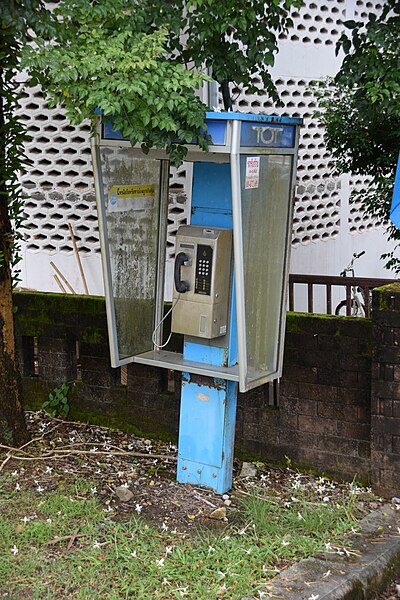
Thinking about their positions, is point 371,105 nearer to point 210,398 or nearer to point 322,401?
point 322,401

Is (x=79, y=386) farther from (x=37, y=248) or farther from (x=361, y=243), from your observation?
(x=361, y=243)

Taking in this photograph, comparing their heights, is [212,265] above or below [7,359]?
above

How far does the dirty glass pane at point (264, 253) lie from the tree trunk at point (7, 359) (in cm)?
175

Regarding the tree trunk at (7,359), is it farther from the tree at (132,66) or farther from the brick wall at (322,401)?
the brick wall at (322,401)

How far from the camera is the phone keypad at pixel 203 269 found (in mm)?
5348

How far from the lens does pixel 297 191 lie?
10.3m

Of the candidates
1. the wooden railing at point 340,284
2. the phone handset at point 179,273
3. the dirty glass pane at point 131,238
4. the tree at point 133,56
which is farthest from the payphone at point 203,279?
the wooden railing at point 340,284

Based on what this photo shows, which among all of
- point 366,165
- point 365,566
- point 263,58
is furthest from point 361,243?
point 365,566

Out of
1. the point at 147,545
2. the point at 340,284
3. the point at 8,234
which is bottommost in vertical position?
the point at 147,545

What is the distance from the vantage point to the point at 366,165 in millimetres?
7836

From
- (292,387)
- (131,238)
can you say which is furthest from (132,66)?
(292,387)

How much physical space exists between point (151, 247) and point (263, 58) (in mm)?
1450

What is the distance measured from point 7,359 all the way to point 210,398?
150 cm

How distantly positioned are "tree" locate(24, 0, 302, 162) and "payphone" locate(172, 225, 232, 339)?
25.5 inches
